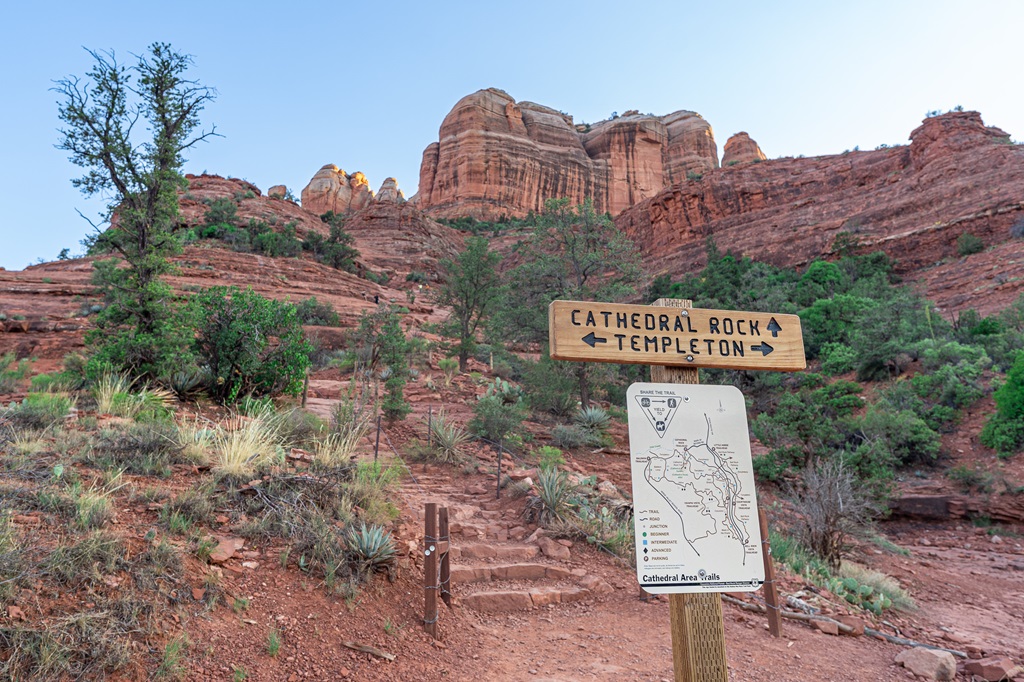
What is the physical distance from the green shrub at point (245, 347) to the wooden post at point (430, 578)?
5.77 metres

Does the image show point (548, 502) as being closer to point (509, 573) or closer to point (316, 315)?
point (509, 573)

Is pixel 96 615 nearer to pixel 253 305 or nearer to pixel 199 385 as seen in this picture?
pixel 199 385

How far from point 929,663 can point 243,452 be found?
6317 mm

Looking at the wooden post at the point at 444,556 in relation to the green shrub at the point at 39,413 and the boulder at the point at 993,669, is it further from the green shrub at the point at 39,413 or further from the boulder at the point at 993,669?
the boulder at the point at 993,669

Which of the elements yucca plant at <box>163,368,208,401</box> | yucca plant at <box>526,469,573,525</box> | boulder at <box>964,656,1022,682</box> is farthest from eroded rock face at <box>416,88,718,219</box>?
boulder at <box>964,656,1022,682</box>

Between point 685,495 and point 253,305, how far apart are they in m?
9.38

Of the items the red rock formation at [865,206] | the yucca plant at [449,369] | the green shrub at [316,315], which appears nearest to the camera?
the yucca plant at [449,369]

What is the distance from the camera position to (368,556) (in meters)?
4.48

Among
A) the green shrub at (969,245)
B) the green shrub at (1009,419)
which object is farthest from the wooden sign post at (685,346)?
the green shrub at (969,245)

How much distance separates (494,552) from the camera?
589 cm

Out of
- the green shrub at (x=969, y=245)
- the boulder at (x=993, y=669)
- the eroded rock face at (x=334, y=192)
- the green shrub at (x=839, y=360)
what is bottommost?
the boulder at (x=993, y=669)

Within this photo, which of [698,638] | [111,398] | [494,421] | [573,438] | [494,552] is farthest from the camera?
[573,438]

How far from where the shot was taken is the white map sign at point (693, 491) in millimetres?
2361

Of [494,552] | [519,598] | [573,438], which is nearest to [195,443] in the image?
[494,552]
